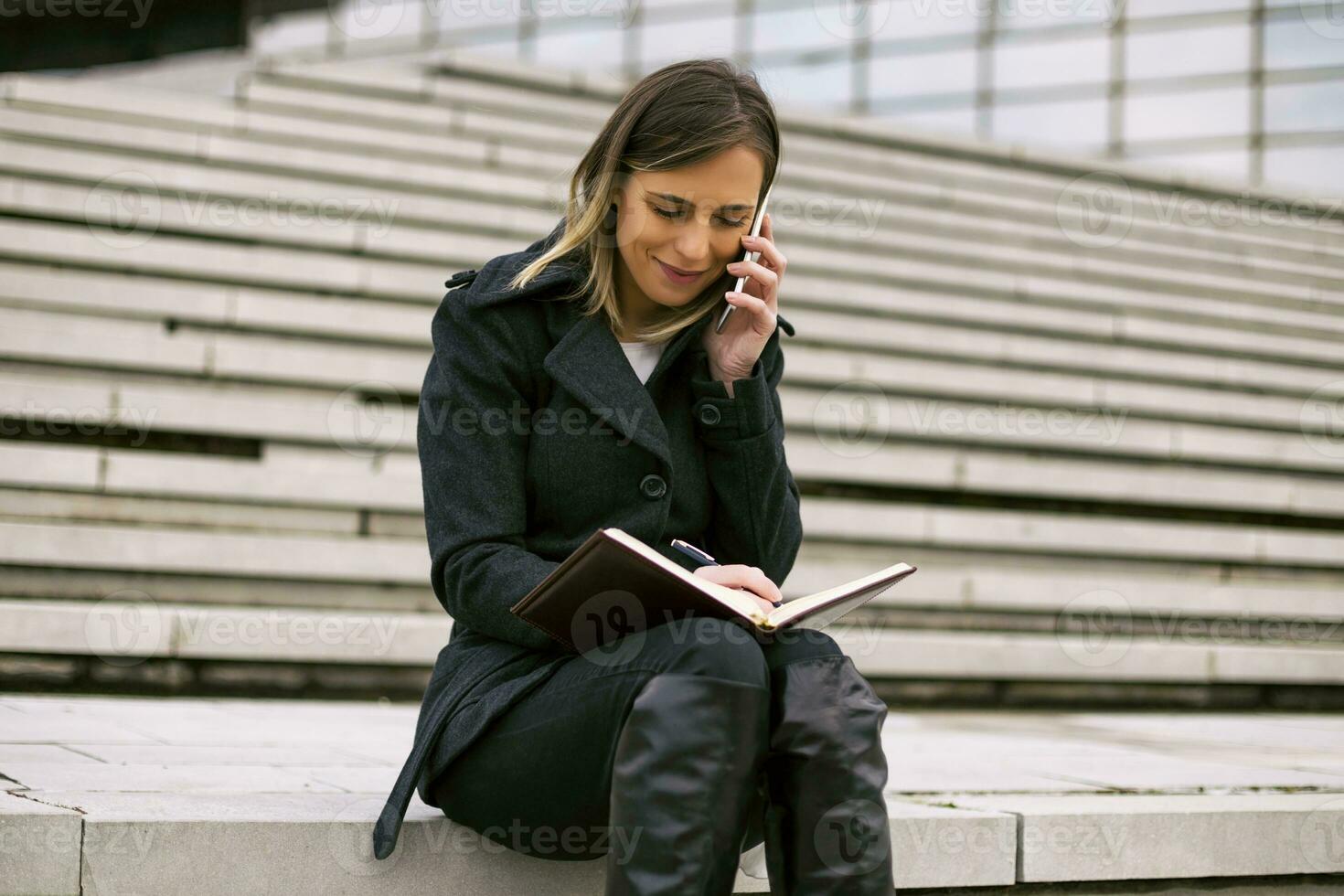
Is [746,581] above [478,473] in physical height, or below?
below

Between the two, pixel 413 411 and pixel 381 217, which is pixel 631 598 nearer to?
pixel 413 411

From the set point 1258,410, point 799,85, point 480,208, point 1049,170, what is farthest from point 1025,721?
point 799,85

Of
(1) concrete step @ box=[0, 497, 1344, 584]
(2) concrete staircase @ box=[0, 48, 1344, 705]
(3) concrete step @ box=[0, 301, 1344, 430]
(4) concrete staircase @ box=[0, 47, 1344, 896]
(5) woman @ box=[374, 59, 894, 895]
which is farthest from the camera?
(3) concrete step @ box=[0, 301, 1344, 430]

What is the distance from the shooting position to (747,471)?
1905mm

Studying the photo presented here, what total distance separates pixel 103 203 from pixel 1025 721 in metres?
4.05

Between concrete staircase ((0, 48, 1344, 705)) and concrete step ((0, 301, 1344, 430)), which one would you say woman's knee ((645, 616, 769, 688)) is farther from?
concrete step ((0, 301, 1344, 430))

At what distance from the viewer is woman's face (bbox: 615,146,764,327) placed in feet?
6.01

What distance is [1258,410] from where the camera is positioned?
6.54m

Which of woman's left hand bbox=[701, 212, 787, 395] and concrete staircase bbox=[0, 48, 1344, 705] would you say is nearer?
woman's left hand bbox=[701, 212, 787, 395]

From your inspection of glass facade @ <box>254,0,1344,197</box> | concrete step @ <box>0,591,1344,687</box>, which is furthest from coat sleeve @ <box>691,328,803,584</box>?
glass facade @ <box>254,0,1344,197</box>

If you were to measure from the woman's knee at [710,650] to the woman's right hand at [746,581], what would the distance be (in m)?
0.10

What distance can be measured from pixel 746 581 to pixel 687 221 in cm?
50

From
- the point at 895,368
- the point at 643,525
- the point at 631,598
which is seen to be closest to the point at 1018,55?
the point at 895,368

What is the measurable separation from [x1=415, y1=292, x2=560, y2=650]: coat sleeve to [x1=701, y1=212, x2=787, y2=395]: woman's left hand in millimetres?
275
